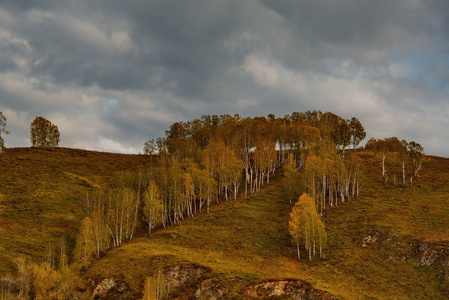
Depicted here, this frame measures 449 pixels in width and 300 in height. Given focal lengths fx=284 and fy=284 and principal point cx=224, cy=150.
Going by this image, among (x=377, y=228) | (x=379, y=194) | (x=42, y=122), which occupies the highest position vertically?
(x=42, y=122)

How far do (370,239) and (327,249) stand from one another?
10.1 meters

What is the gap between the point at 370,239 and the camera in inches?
2576

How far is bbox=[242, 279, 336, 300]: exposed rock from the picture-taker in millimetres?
46375

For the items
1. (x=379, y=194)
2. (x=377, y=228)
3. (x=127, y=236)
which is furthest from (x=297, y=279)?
(x=379, y=194)

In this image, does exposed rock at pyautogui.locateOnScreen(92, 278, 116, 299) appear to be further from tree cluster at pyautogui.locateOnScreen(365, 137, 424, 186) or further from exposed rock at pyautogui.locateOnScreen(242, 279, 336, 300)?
tree cluster at pyautogui.locateOnScreen(365, 137, 424, 186)

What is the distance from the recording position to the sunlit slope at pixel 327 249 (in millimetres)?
51812

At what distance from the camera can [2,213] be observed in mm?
73438

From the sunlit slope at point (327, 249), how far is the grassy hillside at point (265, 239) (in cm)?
21

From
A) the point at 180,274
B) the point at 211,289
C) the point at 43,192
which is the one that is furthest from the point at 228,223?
the point at 43,192

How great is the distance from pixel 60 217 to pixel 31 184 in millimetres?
25936

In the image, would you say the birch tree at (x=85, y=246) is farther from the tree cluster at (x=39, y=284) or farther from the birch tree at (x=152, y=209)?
the birch tree at (x=152, y=209)

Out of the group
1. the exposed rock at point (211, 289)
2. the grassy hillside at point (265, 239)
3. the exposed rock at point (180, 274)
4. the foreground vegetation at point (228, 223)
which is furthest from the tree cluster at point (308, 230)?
the exposed rock at point (180, 274)

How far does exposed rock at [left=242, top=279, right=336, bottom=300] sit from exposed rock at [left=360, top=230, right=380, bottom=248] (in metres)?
24.0

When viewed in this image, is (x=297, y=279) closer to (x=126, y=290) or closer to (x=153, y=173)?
(x=126, y=290)
